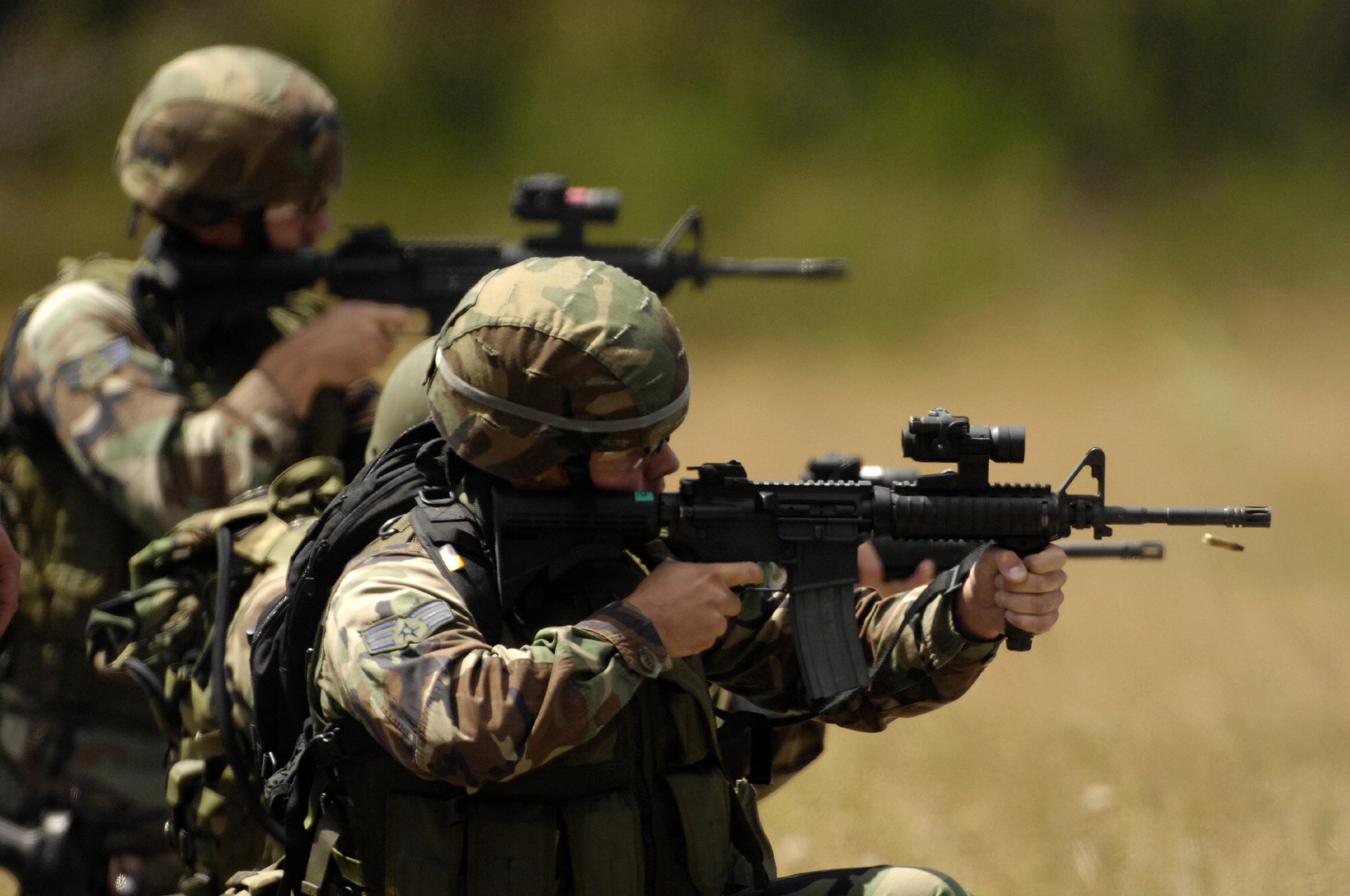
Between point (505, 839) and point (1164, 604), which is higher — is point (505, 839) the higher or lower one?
the higher one

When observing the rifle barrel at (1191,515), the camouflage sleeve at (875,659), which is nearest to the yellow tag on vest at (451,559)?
the camouflage sleeve at (875,659)

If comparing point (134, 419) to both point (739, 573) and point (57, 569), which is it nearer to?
point (57, 569)

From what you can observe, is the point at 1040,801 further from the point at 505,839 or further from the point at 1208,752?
Result: the point at 505,839

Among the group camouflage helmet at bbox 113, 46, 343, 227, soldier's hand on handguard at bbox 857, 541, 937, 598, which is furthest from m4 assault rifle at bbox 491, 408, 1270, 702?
camouflage helmet at bbox 113, 46, 343, 227

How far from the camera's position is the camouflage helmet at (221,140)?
5.55 metres

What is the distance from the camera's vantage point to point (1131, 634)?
8.26m

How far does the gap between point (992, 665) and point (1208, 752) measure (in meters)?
1.34

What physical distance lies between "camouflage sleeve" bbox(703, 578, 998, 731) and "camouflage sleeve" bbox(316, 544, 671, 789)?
21.2 inches

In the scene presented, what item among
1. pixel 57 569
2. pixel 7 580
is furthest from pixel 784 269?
pixel 7 580

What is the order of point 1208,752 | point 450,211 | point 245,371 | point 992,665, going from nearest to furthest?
point 245,371 < point 1208,752 < point 992,665 < point 450,211

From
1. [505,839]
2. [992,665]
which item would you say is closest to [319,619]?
[505,839]

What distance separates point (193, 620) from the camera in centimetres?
445

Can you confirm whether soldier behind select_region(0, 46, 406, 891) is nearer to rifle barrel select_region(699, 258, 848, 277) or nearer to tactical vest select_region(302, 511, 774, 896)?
rifle barrel select_region(699, 258, 848, 277)

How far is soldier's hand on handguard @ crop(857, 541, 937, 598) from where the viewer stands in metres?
5.09
